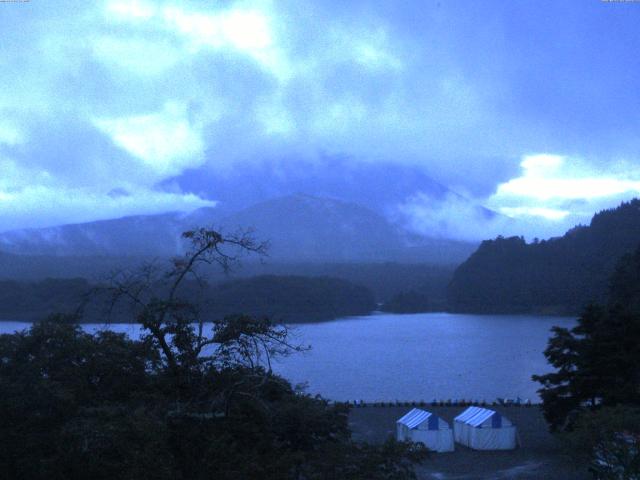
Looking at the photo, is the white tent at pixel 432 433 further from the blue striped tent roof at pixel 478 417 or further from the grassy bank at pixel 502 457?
the blue striped tent roof at pixel 478 417

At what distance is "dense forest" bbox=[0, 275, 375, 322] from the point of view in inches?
880

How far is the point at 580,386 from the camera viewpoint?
42.1 feet

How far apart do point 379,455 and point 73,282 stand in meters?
21.4

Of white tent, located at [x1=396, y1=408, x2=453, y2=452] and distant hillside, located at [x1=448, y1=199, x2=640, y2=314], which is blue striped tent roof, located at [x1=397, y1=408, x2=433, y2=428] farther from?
distant hillside, located at [x1=448, y1=199, x2=640, y2=314]

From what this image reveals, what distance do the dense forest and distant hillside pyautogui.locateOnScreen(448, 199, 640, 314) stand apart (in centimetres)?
988

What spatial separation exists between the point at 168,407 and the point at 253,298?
3093cm

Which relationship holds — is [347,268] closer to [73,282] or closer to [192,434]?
[73,282]

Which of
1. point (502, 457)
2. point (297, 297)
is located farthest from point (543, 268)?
point (502, 457)

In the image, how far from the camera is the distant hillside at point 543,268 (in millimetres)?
57469

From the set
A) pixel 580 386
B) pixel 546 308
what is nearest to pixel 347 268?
pixel 546 308

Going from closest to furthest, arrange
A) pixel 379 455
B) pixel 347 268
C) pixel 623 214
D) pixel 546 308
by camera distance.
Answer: pixel 379 455 → pixel 546 308 → pixel 623 214 → pixel 347 268

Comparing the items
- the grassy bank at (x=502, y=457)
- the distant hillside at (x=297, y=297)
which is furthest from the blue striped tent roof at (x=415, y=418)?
the distant hillside at (x=297, y=297)

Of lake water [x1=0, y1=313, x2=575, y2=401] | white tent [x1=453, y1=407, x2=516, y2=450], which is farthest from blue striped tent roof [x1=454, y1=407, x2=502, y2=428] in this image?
lake water [x1=0, y1=313, x2=575, y2=401]

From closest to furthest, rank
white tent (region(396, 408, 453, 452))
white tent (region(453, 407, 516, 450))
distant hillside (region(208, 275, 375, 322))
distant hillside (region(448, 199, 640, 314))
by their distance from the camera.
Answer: white tent (region(396, 408, 453, 452)) → white tent (region(453, 407, 516, 450)) → distant hillside (region(208, 275, 375, 322)) → distant hillside (region(448, 199, 640, 314))
